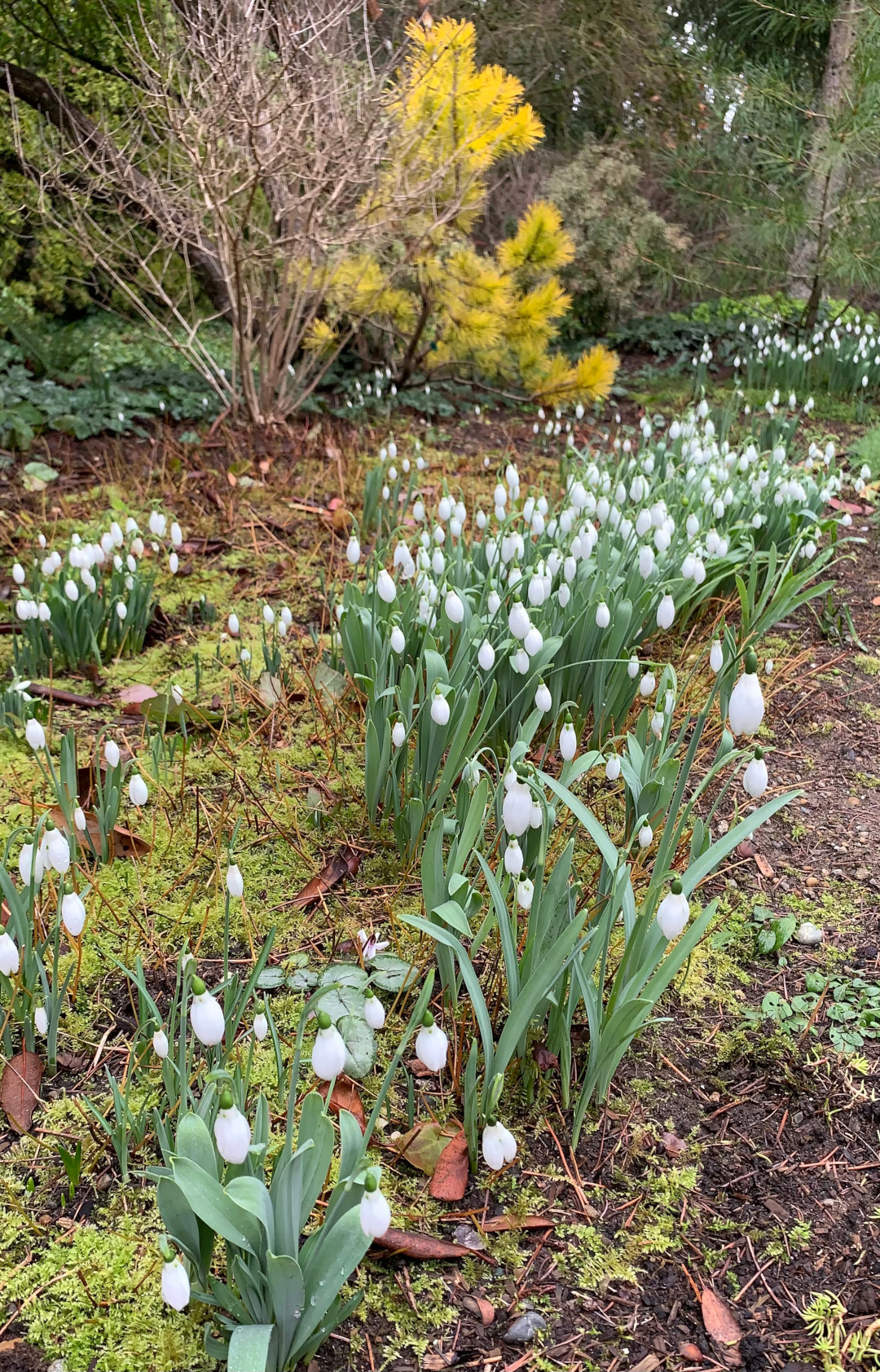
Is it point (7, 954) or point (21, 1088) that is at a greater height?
point (7, 954)

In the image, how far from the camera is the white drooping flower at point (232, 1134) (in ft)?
3.37

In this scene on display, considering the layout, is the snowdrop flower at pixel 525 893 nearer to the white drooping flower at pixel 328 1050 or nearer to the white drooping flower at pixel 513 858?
the white drooping flower at pixel 513 858

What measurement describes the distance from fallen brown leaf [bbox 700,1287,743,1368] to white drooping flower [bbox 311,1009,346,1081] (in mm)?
686

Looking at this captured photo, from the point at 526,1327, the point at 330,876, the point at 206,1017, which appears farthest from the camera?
the point at 330,876

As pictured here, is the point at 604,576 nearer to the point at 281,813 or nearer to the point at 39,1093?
the point at 281,813

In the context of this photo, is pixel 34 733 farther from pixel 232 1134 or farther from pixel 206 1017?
pixel 232 1134

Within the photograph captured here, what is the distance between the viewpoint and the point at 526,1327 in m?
1.30

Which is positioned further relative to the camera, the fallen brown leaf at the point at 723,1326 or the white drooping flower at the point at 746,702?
the white drooping flower at the point at 746,702

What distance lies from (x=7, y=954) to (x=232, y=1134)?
60 centimetres

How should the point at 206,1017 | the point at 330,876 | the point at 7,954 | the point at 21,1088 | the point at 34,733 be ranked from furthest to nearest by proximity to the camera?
the point at 330,876
the point at 34,733
the point at 21,1088
the point at 7,954
the point at 206,1017

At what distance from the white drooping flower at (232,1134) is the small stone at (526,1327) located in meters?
0.52

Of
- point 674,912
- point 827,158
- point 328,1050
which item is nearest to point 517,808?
point 674,912

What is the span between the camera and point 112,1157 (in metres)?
1.50

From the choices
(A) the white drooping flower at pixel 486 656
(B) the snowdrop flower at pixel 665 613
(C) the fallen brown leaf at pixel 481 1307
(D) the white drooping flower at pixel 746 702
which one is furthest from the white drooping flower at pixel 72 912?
(B) the snowdrop flower at pixel 665 613
